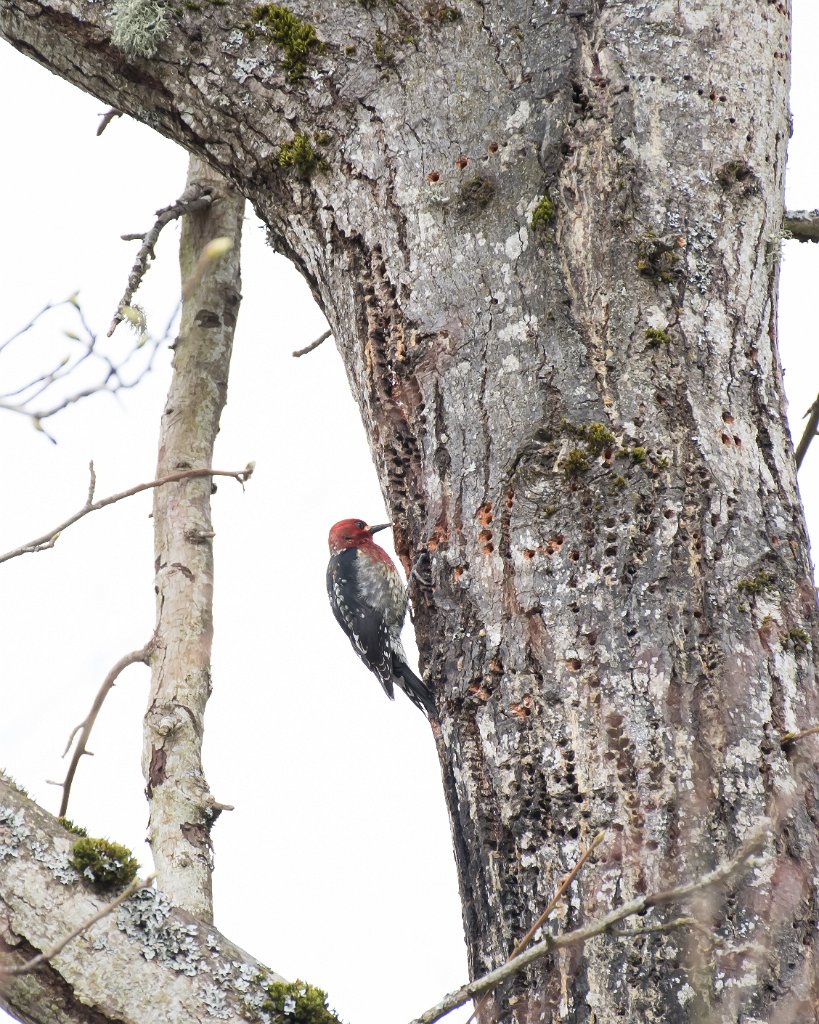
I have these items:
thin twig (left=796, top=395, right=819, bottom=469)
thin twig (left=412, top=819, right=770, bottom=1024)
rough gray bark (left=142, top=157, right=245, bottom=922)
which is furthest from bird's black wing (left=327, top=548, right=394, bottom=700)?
thin twig (left=412, top=819, right=770, bottom=1024)

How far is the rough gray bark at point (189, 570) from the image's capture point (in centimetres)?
265

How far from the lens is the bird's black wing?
16.4 feet

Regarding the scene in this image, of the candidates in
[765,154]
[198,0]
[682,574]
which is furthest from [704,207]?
[198,0]

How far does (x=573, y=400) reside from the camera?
81.7 inches

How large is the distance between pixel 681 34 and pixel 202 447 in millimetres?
1833

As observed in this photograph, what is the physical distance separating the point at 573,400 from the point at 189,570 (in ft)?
4.86

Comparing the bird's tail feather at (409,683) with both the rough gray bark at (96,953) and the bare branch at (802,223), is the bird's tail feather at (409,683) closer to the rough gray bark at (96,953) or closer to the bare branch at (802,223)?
the bare branch at (802,223)

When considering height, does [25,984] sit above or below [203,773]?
below

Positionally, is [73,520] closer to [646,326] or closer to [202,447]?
[646,326]

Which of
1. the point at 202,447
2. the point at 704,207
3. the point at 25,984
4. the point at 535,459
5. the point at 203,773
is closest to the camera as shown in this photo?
the point at 25,984

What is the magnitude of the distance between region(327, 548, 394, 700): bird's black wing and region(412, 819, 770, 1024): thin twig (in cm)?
344

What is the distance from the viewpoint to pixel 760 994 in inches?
62.9

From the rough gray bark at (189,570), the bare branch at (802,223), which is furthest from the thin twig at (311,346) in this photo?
the bare branch at (802,223)

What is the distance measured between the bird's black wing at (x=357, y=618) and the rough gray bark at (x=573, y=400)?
8.87 ft
